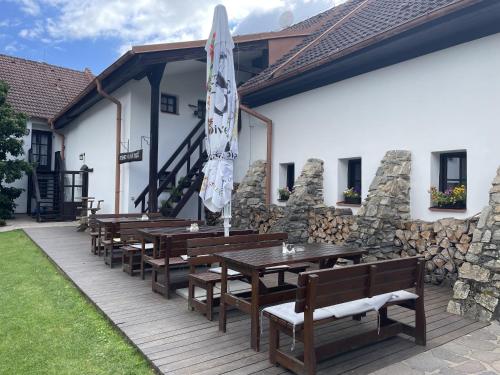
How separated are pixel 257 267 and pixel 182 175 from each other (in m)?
9.38

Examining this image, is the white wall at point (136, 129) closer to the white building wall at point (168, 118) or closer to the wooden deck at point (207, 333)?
the white building wall at point (168, 118)

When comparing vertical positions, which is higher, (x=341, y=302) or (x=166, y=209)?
(x=166, y=209)

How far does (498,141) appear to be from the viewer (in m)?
5.47

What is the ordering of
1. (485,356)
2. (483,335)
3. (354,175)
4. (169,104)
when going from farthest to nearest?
(169,104), (354,175), (483,335), (485,356)

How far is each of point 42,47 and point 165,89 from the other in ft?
55.3

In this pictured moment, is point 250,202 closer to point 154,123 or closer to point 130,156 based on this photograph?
point 154,123

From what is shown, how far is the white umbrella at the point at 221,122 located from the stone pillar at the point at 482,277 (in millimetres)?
2970

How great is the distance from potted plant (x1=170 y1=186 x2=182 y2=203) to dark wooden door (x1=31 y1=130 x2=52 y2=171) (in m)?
11.1

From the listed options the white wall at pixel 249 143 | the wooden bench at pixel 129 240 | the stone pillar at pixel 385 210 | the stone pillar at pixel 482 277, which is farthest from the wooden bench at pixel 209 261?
the white wall at pixel 249 143

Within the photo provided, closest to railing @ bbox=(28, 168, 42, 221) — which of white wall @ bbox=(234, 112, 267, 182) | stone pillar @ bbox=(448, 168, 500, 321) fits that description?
white wall @ bbox=(234, 112, 267, 182)

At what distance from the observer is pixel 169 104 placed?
12609mm

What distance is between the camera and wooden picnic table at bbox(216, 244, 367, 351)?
3.49 metres

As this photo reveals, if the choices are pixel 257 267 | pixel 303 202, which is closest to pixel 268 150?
pixel 303 202

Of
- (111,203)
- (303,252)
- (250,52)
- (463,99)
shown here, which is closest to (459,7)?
(463,99)
